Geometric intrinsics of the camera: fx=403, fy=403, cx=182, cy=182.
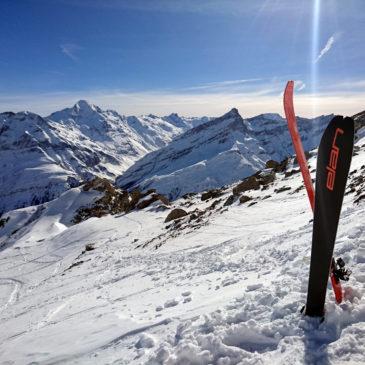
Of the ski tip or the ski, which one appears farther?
the ski

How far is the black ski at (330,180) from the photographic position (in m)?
5.81

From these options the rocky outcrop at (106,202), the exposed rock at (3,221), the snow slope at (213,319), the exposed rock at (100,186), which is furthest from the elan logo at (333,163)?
the exposed rock at (3,221)

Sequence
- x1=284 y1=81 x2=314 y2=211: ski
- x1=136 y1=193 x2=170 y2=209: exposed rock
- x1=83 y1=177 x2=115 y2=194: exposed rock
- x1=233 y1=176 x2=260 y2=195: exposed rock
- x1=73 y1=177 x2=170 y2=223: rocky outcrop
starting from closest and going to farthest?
x1=284 y1=81 x2=314 y2=211: ski, x1=233 y1=176 x2=260 y2=195: exposed rock, x1=136 y1=193 x2=170 y2=209: exposed rock, x1=73 y1=177 x2=170 y2=223: rocky outcrop, x1=83 y1=177 x2=115 y2=194: exposed rock

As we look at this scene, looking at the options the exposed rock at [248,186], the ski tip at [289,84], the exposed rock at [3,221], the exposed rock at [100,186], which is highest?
the ski tip at [289,84]

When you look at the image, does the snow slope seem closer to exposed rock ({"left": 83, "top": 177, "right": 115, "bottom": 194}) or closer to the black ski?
the black ski

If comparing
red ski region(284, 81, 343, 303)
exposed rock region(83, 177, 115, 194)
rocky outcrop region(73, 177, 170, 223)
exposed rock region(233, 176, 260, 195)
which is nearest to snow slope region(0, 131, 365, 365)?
red ski region(284, 81, 343, 303)

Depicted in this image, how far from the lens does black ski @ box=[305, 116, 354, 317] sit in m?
5.81

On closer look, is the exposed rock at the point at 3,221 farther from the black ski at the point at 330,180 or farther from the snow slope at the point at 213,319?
the black ski at the point at 330,180

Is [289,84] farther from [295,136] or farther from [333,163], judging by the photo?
[333,163]

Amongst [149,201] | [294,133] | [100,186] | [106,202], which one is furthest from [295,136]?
[100,186]

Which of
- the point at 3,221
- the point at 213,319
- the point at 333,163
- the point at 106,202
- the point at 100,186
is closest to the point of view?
the point at 333,163

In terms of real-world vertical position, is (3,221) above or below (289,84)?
below

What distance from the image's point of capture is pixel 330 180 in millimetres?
5898

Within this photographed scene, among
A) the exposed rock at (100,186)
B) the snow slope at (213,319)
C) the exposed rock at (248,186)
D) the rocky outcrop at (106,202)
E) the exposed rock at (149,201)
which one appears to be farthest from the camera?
the exposed rock at (100,186)
